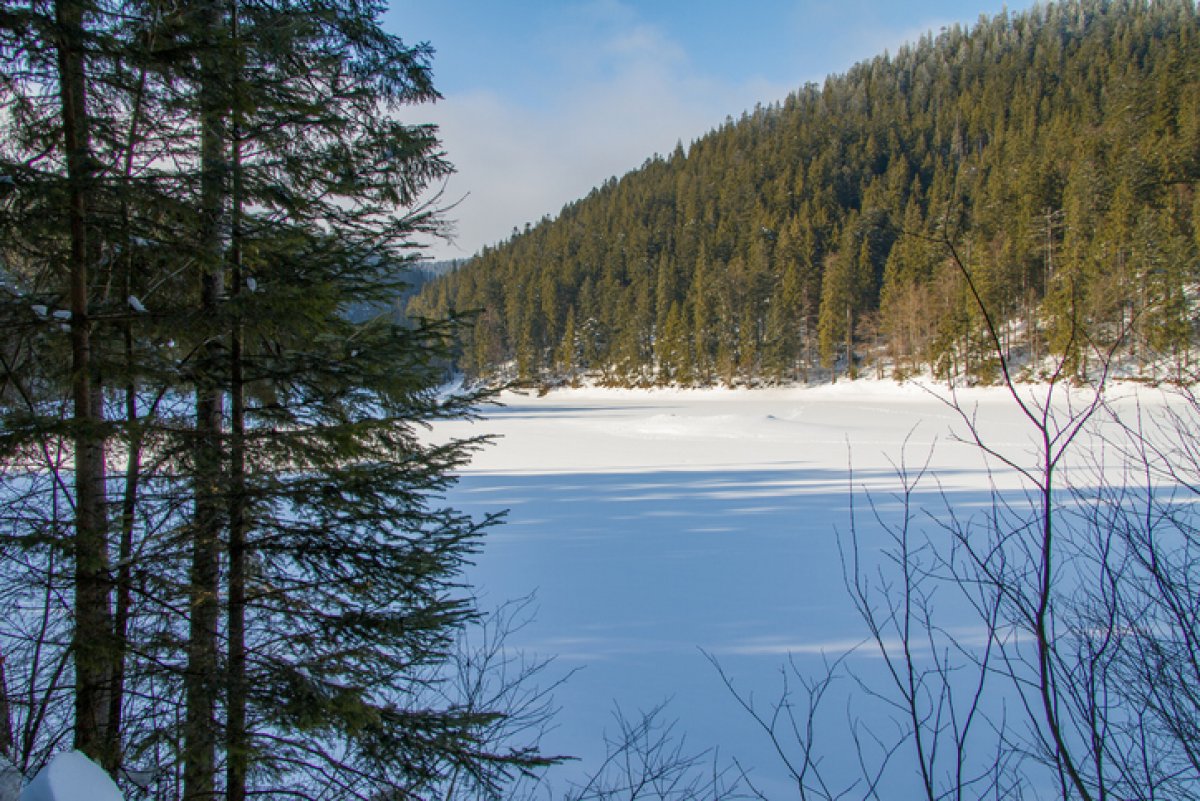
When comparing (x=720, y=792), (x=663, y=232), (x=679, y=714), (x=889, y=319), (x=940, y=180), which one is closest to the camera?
(x=720, y=792)

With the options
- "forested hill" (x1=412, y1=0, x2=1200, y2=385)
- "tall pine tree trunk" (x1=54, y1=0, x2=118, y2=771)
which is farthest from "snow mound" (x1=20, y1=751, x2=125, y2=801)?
"forested hill" (x1=412, y1=0, x2=1200, y2=385)

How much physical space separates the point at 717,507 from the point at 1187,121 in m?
45.3

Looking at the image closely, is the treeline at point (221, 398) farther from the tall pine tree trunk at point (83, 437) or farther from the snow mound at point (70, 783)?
the snow mound at point (70, 783)

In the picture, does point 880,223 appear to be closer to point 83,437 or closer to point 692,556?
point 692,556

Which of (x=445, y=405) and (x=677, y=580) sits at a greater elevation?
(x=445, y=405)

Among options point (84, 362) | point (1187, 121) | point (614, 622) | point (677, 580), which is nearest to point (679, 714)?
point (614, 622)

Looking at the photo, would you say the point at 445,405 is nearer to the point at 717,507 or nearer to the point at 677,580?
the point at 677,580

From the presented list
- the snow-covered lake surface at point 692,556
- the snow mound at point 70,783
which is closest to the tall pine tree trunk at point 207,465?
the snow mound at point 70,783

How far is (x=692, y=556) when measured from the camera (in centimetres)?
723

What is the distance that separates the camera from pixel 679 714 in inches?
164

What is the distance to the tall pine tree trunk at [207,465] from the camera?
7.66ft

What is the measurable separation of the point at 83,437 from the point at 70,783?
4.62 feet

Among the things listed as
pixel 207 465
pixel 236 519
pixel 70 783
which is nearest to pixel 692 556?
pixel 236 519

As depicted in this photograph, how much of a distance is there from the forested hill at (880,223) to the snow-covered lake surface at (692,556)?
9.58 m
